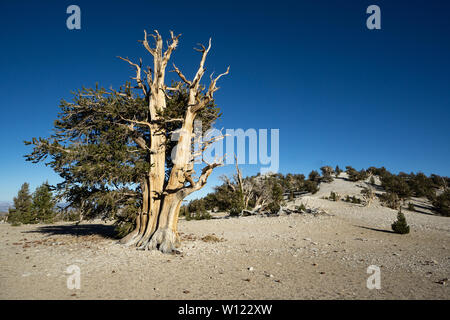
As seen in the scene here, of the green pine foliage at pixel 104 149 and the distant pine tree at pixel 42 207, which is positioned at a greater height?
the green pine foliage at pixel 104 149

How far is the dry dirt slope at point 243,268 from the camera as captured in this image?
4219 mm

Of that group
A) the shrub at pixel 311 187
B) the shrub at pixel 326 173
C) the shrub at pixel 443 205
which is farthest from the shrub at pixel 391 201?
the shrub at pixel 326 173

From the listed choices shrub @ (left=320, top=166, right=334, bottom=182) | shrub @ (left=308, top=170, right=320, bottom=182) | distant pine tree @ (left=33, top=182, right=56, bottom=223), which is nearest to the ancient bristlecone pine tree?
distant pine tree @ (left=33, top=182, right=56, bottom=223)

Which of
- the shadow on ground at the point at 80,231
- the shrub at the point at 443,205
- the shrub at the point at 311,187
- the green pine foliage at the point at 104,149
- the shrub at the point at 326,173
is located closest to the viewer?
the green pine foliage at the point at 104,149

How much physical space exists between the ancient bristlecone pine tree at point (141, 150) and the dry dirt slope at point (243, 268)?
5.24 feet

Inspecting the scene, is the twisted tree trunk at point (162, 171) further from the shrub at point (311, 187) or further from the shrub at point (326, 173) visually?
the shrub at point (326, 173)

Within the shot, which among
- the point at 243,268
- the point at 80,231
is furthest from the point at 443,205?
the point at 80,231

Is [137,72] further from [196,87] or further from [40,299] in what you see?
[40,299]

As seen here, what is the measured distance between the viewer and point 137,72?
10.7 metres

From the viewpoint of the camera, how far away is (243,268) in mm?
5898

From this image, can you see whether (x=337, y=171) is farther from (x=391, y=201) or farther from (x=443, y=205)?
(x=443, y=205)

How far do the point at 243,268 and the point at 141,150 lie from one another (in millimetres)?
6229
